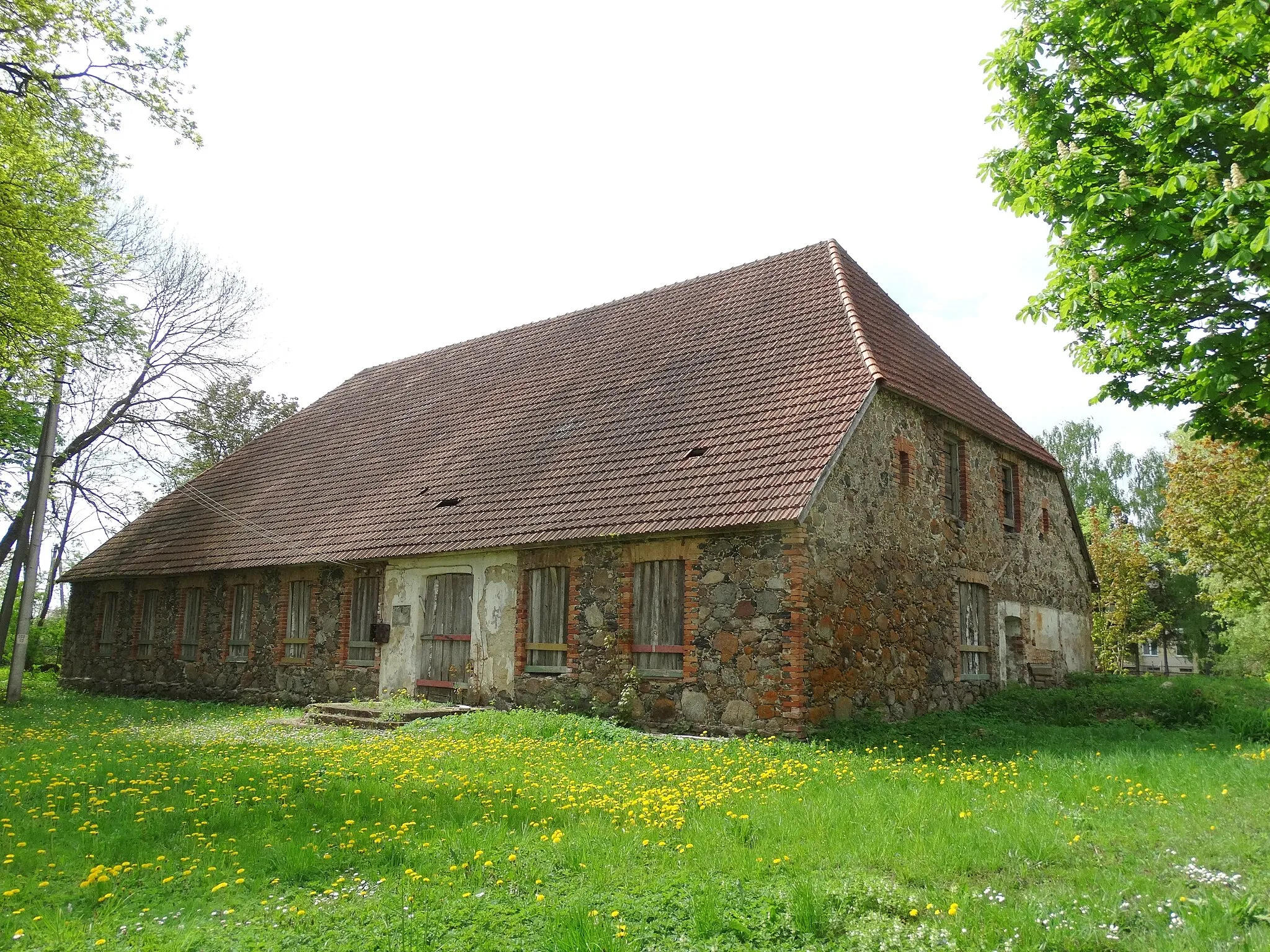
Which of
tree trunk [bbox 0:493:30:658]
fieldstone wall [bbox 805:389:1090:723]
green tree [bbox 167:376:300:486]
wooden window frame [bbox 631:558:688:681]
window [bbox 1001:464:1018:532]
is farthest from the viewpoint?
green tree [bbox 167:376:300:486]

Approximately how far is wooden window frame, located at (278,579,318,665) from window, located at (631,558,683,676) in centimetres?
815

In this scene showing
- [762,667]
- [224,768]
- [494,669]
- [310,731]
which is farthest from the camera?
[494,669]

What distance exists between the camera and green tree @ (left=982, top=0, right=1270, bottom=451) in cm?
858

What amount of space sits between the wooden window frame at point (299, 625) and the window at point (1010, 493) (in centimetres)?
1364

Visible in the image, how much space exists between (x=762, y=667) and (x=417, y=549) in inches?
268

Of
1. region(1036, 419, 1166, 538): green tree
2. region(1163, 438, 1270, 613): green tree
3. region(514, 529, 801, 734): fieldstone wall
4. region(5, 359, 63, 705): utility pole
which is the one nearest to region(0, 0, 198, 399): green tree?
region(5, 359, 63, 705): utility pole

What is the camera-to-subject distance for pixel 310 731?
13.8 metres

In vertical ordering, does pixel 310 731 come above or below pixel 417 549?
below

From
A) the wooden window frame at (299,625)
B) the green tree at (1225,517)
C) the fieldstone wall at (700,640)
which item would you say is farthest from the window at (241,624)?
the green tree at (1225,517)

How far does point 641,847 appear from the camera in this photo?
21.2 feet

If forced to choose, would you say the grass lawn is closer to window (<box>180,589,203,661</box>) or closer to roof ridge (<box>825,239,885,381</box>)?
roof ridge (<box>825,239,885,381</box>)

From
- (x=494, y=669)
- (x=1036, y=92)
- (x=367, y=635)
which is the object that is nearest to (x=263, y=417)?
(x=367, y=635)

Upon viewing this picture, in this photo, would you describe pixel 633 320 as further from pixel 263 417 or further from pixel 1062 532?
pixel 263 417

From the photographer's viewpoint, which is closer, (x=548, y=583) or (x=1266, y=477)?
(x=548, y=583)
